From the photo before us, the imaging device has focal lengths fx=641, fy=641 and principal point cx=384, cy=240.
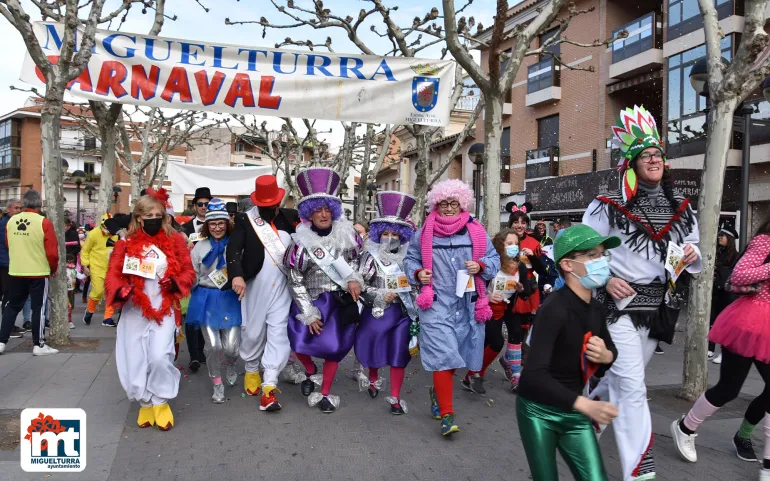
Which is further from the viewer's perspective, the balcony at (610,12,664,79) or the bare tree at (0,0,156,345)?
the balcony at (610,12,664,79)

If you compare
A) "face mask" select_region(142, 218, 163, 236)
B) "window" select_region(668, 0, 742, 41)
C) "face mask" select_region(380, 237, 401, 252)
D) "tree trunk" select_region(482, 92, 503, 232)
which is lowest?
"face mask" select_region(380, 237, 401, 252)

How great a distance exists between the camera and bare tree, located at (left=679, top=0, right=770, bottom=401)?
5.69m

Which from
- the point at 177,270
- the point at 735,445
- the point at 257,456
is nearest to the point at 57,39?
the point at 177,270

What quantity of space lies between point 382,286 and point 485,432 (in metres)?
1.50

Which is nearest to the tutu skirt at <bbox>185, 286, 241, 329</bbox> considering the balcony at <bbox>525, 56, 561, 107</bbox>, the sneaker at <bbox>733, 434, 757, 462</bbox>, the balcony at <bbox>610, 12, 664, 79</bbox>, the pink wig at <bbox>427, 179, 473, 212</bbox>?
the pink wig at <bbox>427, 179, 473, 212</bbox>

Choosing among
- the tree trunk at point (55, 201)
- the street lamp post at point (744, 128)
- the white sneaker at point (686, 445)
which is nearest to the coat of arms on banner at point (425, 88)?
the street lamp post at point (744, 128)

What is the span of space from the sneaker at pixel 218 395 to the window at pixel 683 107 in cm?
1645

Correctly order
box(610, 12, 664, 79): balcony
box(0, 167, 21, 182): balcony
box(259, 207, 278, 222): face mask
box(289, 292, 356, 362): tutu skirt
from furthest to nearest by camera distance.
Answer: box(0, 167, 21, 182): balcony < box(610, 12, 664, 79): balcony < box(259, 207, 278, 222): face mask < box(289, 292, 356, 362): tutu skirt

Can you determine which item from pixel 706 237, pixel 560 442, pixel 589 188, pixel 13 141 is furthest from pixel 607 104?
pixel 13 141

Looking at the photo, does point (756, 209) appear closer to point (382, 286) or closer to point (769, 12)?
point (769, 12)

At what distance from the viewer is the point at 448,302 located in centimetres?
521

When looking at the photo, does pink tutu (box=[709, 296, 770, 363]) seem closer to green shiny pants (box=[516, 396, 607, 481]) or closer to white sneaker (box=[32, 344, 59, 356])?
green shiny pants (box=[516, 396, 607, 481])

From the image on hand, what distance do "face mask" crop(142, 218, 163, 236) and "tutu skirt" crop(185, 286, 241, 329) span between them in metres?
0.90

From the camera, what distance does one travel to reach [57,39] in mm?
7945
